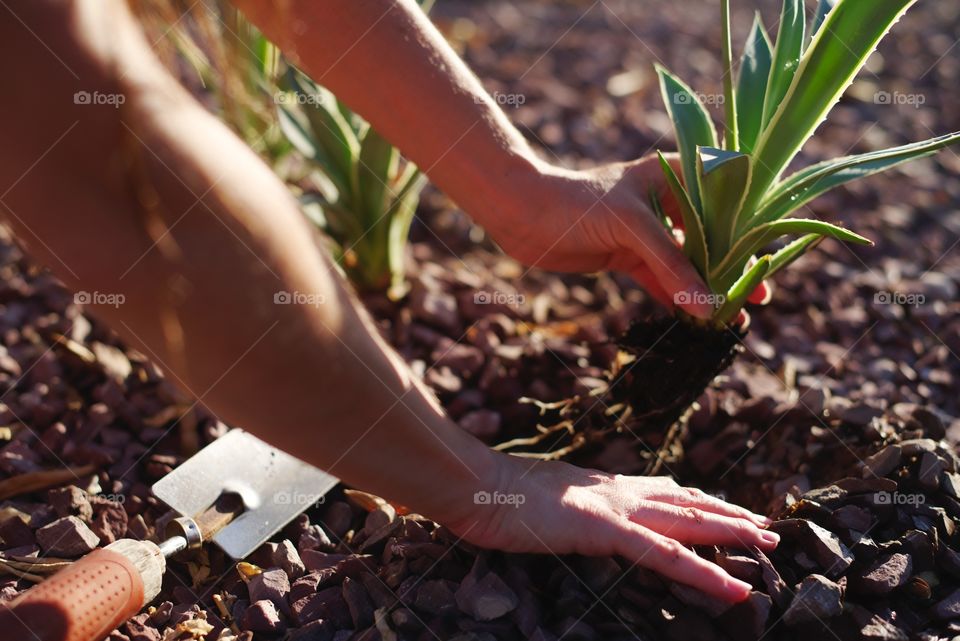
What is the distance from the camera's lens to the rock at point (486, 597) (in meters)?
1.23

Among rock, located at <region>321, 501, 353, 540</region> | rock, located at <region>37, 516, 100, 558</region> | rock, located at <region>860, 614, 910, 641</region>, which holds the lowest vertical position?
rock, located at <region>860, 614, 910, 641</region>

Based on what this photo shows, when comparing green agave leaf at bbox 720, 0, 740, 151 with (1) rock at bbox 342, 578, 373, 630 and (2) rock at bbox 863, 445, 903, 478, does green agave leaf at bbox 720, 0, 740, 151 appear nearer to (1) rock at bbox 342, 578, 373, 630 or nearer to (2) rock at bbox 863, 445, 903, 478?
(2) rock at bbox 863, 445, 903, 478

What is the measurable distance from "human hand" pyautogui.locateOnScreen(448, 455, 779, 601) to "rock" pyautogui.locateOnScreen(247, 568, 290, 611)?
0.30m

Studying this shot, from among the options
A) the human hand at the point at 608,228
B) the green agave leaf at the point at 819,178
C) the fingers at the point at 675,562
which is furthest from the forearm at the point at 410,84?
the fingers at the point at 675,562

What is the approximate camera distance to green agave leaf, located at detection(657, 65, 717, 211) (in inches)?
58.1

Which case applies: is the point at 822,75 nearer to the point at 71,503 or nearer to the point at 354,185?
the point at 354,185

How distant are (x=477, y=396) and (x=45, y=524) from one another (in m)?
0.86

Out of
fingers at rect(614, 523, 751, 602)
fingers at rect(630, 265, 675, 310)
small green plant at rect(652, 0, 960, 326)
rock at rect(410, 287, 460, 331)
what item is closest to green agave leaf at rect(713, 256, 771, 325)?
small green plant at rect(652, 0, 960, 326)

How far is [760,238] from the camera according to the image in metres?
1.40

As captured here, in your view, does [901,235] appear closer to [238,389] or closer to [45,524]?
[238,389]

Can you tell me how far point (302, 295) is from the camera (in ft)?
3.35

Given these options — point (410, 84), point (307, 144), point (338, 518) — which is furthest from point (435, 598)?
point (307, 144)

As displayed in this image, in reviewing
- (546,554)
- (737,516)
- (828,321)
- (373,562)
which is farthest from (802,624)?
(828,321)

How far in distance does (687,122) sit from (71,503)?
1317 millimetres
